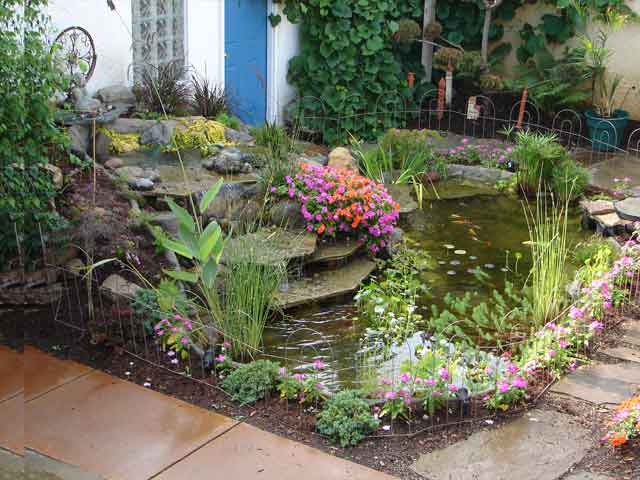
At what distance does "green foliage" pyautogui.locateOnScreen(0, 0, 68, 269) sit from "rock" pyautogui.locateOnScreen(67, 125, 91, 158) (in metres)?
1.27

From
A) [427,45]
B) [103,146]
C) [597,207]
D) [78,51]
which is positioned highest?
[427,45]

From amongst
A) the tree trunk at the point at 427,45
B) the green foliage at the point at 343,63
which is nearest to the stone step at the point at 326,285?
the green foliage at the point at 343,63

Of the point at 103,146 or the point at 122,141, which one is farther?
the point at 122,141

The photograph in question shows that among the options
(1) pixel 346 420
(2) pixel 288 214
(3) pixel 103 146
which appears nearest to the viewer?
(1) pixel 346 420

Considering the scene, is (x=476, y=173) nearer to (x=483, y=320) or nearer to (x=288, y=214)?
(x=288, y=214)

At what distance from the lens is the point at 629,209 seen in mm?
7672

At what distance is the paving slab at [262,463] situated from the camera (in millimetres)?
4070

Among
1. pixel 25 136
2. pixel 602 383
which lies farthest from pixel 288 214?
pixel 602 383

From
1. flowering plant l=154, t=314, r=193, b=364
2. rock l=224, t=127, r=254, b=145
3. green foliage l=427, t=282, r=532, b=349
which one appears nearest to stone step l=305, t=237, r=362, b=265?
green foliage l=427, t=282, r=532, b=349

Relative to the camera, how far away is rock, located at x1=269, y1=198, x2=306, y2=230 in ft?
23.2

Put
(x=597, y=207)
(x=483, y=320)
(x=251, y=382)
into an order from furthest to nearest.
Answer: (x=597, y=207) < (x=483, y=320) < (x=251, y=382)

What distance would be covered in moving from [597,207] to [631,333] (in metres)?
2.65

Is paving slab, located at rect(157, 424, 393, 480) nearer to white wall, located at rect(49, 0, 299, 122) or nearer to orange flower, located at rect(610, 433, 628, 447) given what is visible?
orange flower, located at rect(610, 433, 628, 447)

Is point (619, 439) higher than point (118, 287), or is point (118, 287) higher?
point (118, 287)
